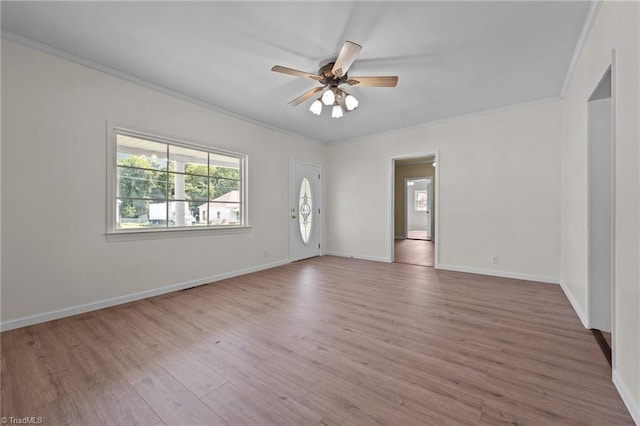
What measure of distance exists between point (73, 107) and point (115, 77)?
0.58 m

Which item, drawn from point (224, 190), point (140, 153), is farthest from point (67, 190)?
point (224, 190)

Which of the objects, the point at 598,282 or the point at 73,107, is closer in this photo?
the point at 598,282

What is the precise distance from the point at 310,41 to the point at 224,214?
283 centimetres

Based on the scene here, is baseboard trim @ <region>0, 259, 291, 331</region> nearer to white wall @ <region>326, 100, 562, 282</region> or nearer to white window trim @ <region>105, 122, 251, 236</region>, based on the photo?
white window trim @ <region>105, 122, 251, 236</region>

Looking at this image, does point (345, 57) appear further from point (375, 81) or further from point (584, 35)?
point (584, 35)

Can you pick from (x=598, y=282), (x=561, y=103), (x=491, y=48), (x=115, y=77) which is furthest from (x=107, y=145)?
(x=561, y=103)

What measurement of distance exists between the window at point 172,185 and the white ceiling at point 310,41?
804 mm

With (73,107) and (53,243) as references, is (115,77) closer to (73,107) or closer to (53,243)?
(73,107)

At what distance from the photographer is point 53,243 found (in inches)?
101

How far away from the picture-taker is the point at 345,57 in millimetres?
2244

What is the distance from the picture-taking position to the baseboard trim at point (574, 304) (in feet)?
7.91

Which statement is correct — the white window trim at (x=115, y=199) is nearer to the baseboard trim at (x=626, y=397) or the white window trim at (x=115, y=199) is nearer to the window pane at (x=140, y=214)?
the window pane at (x=140, y=214)

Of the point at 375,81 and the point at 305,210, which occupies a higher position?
the point at 375,81

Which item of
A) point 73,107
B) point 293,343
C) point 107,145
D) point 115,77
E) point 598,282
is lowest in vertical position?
point 293,343
